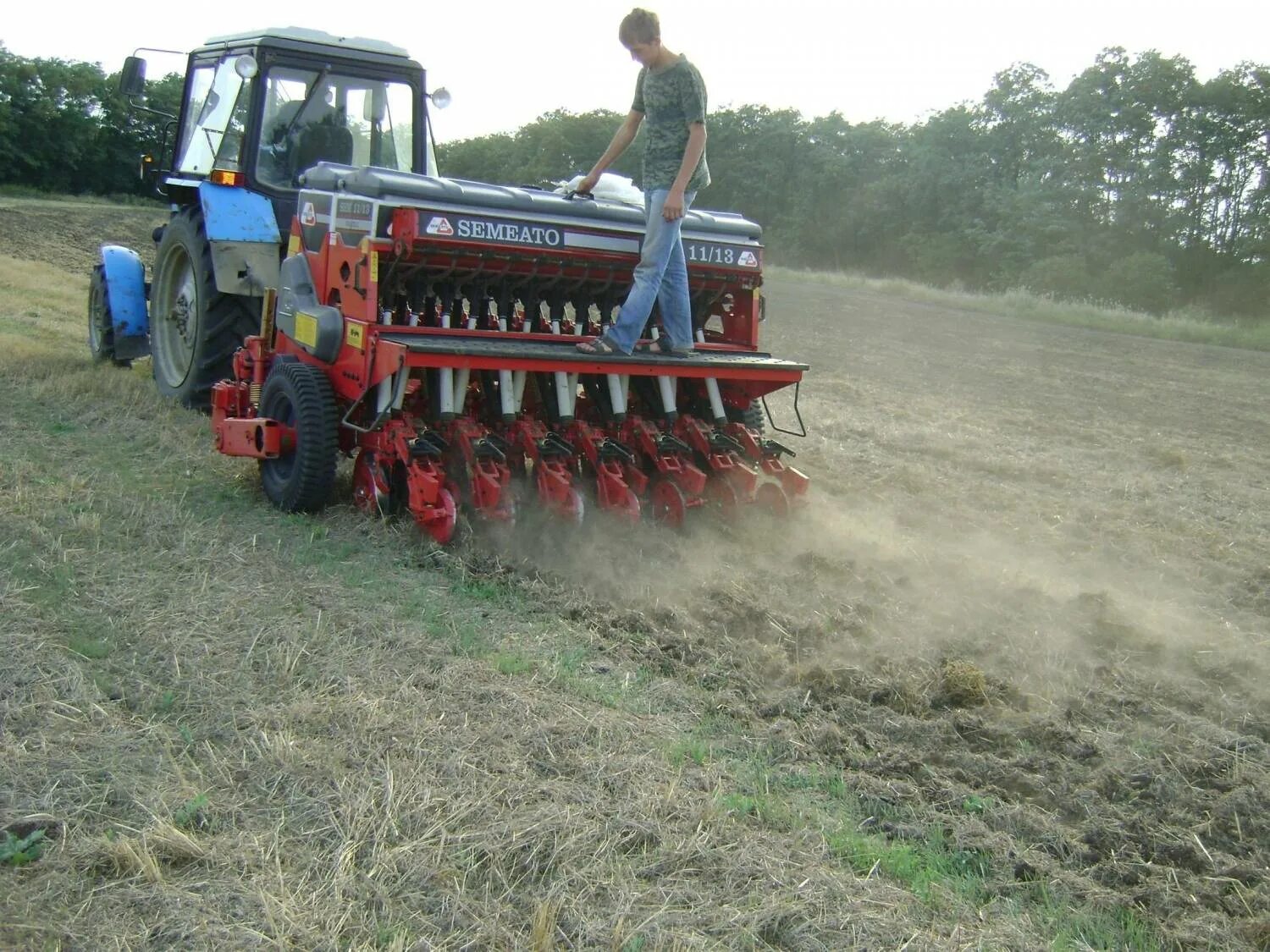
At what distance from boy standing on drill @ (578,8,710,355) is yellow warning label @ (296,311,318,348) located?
1.32m

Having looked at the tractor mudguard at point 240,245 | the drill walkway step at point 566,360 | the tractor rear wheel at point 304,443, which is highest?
the tractor mudguard at point 240,245

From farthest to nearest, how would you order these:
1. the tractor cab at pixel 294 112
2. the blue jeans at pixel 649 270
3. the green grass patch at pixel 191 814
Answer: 1. the tractor cab at pixel 294 112
2. the blue jeans at pixel 649 270
3. the green grass patch at pixel 191 814

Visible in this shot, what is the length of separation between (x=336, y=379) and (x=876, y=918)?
4119 millimetres

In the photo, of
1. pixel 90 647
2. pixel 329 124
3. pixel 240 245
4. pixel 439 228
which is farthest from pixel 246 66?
pixel 90 647

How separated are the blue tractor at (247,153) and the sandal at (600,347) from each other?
2477 mm

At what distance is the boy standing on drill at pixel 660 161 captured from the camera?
19.4 feet

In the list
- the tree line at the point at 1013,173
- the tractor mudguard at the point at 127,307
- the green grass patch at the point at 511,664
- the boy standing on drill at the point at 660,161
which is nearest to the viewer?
the green grass patch at the point at 511,664

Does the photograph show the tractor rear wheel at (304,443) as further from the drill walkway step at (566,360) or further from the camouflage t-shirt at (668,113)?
the camouflage t-shirt at (668,113)

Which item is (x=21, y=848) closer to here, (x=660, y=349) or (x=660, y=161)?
(x=660, y=349)

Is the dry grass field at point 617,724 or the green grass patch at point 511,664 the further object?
the green grass patch at point 511,664

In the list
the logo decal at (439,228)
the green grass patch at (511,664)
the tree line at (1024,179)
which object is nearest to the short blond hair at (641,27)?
the logo decal at (439,228)

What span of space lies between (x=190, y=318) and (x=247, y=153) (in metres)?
1.17

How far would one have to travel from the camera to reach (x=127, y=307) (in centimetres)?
891

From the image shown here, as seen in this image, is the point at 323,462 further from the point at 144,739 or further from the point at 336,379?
the point at 144,739
